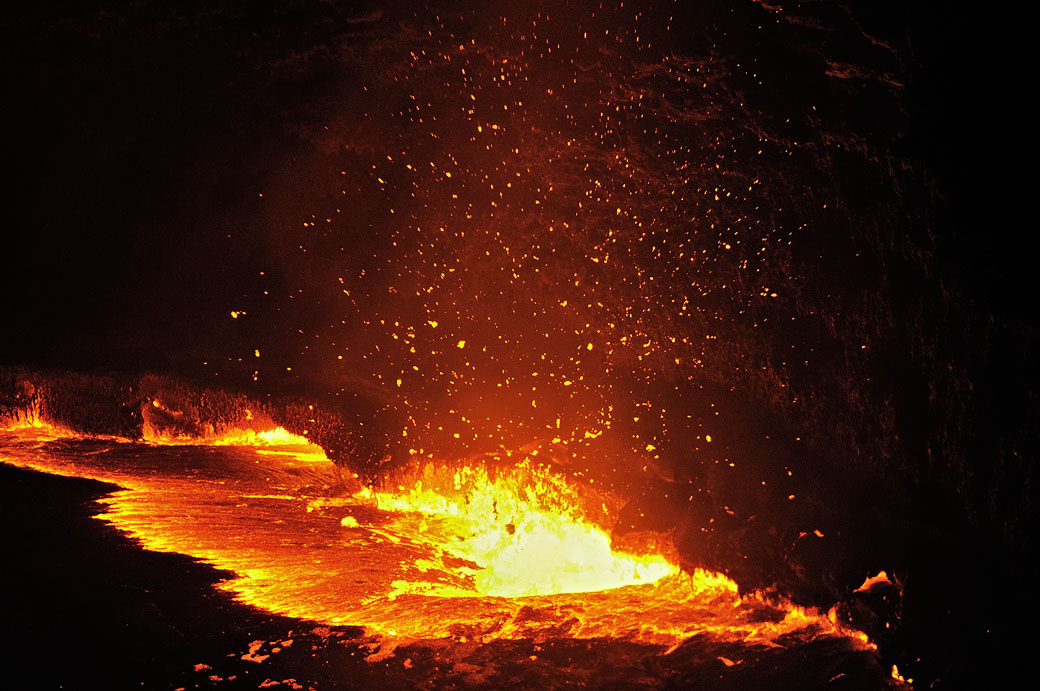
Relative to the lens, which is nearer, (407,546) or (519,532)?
(407,546)


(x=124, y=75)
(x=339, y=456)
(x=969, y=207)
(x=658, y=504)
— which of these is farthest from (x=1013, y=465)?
(x=124, y=75)

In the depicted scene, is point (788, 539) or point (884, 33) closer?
point (884, 33)

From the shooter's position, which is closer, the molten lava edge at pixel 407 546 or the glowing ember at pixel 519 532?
the molten lava edge at pixel 407 546

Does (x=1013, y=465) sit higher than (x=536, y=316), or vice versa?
(x=536, y=316)

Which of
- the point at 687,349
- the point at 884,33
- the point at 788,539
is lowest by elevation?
the point at 788,539

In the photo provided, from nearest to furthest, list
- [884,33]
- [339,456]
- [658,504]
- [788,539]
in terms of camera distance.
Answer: [884,33], [788,539], [658,504], [339,456]

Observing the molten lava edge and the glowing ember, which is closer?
the molten lava edge

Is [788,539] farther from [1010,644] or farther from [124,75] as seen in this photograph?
[124,75]

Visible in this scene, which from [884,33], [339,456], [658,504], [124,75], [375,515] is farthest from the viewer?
[339,456]
